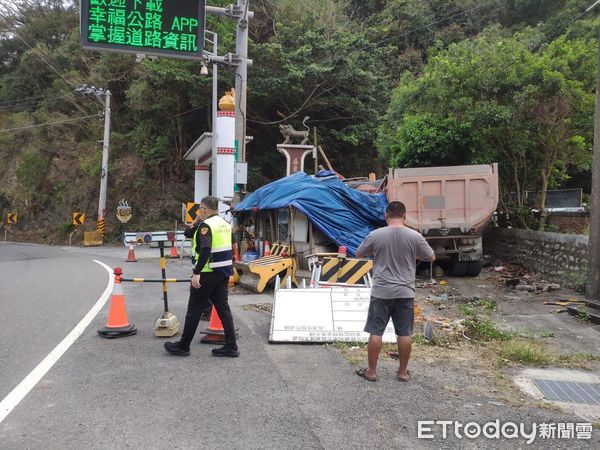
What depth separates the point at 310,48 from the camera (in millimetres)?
23906

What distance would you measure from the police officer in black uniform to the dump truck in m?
7.00

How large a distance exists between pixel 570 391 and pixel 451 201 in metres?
7.45

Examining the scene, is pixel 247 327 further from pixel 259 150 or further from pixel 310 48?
pixel 259 150

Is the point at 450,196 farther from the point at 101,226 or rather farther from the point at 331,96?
the point at 101,226

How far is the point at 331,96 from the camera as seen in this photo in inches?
1013

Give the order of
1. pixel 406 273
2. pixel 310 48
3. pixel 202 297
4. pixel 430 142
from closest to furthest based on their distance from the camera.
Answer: pixel 406 273 → pixel 202 297 → pixel 430 142 → pixel 310 48

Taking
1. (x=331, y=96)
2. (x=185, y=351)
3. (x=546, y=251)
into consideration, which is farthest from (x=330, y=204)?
(x=331, y=96)

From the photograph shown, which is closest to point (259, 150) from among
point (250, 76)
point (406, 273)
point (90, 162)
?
point (250, 76)

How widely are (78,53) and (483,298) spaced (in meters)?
35.7

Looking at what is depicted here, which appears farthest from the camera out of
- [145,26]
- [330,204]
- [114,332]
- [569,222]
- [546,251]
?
[569,222]

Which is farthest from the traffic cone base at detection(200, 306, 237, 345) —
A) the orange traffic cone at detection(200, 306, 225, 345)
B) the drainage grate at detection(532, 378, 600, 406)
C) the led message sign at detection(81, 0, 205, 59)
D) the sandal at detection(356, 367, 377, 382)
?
the led message sign at detection(81, 0, 205, 59)

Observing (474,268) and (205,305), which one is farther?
(474,268)

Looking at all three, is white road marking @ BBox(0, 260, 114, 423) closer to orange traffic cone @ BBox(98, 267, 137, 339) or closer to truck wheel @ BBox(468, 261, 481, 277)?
orange traffic cone @ BBox(98, 267, 137, 339)

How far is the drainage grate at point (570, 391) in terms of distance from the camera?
15.4 ft
